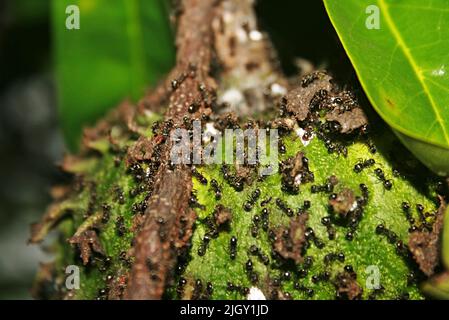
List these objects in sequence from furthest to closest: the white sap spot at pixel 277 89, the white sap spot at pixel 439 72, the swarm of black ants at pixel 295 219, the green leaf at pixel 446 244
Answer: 1. the white sap spot at pixel 277 89
2. the swarm of black ants at pixel 295 219
3. the white sap spot at pixel 439 72
4. the green leaf at pixel 446 244

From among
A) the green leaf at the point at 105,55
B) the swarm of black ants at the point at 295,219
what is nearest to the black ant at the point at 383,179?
the swarm of black ants at the point at 295,219

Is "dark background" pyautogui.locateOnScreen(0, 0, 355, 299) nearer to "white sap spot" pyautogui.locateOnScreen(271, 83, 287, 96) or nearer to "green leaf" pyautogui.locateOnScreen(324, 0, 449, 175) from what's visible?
"white sap spot" pyautogui.locateOnScreen(271, 83, 287, 96)

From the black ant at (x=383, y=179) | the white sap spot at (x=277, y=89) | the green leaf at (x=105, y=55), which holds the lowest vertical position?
the black ant at (x=383, y=179)

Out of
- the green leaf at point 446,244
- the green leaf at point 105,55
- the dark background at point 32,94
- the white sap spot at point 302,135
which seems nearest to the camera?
the green leaf at point 446,244

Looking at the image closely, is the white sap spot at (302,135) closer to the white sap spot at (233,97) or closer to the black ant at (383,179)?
the black ant at (383,179)

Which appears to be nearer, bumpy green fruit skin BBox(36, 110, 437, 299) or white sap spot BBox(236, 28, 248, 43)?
bumpy green fruit skin BBox(36, 110, 437, 299)

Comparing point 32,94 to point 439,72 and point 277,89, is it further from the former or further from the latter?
point 439,72

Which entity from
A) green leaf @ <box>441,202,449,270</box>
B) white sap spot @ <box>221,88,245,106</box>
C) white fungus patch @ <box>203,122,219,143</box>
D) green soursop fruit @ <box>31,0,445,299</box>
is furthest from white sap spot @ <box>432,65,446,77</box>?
white sap spot @ <box>221,88,245,106</box>
